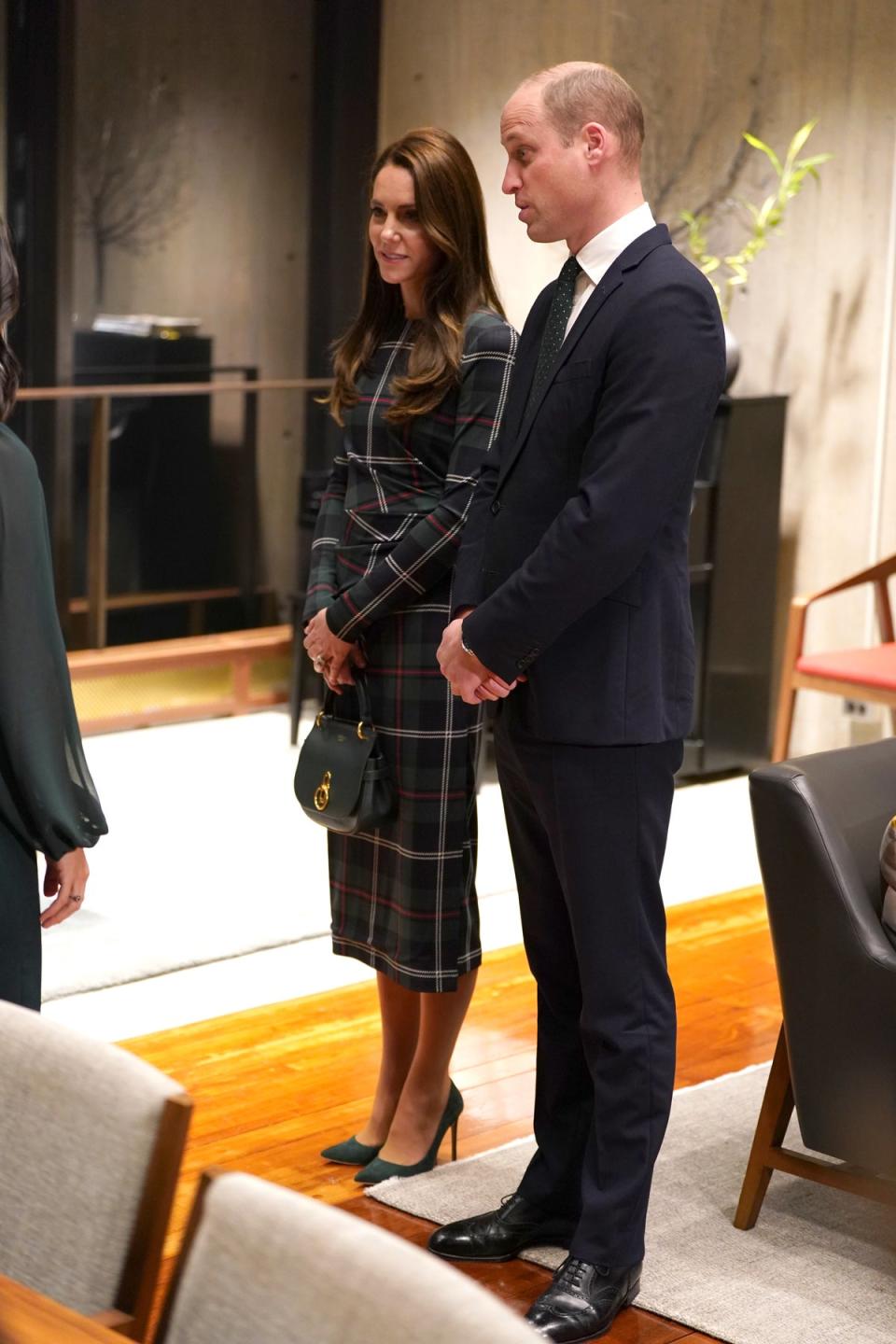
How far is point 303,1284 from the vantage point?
114cm

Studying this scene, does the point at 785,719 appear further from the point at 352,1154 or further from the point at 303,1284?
the point at 303,1284

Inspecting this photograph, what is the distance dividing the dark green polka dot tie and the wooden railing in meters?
2.69

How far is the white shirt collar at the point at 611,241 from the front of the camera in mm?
2244

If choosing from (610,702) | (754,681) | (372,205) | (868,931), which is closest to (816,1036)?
(868,931)

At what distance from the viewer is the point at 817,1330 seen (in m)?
2.35

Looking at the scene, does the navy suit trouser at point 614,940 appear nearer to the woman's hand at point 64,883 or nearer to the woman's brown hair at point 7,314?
the woman's hand at point 64,883

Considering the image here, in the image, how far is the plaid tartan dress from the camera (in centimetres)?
263

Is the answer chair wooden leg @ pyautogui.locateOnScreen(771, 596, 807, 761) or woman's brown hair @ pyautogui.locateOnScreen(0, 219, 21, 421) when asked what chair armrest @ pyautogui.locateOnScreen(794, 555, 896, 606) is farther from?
woman's brown hair @ pyautogui.locateOnScreen(0, 219, 21, 421)

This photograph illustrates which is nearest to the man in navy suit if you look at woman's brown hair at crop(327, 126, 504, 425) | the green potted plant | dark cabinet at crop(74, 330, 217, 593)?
woman's brown hair at crop(327, 126, 504, 425)

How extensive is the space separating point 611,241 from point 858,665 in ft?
9.01

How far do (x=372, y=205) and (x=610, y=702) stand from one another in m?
0.92

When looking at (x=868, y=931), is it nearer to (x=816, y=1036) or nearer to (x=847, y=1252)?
(x=816, y=1036)

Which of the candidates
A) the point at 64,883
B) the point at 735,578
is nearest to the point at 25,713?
the point at 64,883

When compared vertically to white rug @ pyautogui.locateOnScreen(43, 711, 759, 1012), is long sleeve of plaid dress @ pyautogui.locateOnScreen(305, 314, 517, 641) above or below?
above
